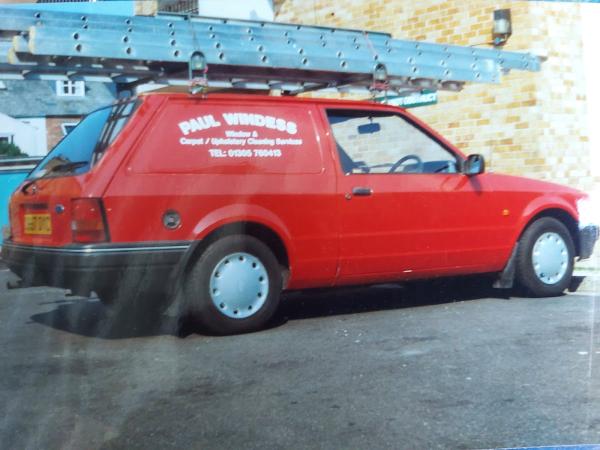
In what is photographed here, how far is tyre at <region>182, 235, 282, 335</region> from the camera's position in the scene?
573 centimetres

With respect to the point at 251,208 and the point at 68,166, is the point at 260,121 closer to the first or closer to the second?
the point at 251,208

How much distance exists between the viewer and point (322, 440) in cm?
361

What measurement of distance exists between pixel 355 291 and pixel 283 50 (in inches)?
105

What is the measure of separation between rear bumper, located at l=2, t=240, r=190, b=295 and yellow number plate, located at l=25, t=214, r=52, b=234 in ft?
0.45

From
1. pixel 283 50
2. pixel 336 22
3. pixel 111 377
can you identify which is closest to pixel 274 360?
pixel 111 377

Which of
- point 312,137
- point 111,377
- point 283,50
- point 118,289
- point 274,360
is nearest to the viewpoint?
point 111,377

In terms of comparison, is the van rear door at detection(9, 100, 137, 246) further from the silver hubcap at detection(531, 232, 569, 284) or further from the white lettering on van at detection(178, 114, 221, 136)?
the silver hubcap at detection(531, 232, 569, 284)

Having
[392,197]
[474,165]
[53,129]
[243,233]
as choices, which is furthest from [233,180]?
[53,129]

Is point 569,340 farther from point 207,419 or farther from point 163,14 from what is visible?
point 163,14

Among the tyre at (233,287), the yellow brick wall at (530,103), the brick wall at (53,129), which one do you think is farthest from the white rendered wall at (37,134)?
the tyre at (233,287)

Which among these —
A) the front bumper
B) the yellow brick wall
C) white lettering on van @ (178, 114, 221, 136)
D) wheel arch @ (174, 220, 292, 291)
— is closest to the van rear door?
white lettering on van @ (178, 114, 221, 136)

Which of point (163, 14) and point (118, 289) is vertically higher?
point (163, 14)

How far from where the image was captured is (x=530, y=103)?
37.4 ft

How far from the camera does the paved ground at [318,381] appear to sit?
3.70 meters
